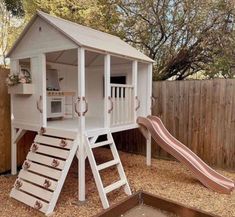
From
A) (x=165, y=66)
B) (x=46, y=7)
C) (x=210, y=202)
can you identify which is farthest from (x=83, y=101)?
(x=46, y=7)

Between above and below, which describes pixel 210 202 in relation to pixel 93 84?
below

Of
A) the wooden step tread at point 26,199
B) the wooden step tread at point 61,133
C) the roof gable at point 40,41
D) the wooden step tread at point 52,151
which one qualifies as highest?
the roof gable at point 40,41

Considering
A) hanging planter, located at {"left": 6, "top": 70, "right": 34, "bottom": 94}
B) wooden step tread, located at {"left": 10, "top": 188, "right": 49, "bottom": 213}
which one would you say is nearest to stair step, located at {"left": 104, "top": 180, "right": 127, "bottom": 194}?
wooden step tread, located at {"left": 10, "top": 188, "right": 49, "bottom": 213}

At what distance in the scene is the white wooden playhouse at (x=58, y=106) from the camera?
3.57m

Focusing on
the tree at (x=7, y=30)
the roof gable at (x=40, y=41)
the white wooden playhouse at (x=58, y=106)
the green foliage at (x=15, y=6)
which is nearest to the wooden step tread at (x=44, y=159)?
the white wooden playhouse at (x=58, y=106)

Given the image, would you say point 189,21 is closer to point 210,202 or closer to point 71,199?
point 210,202

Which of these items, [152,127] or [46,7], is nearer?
[152,127]

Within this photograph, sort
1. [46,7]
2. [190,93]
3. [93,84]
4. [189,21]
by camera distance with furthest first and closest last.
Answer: [46,7]
[189,21]
[93,84]
[190,93]

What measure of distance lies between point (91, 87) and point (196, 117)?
2.68 metres

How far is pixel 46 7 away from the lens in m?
8.66

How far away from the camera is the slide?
4043mm

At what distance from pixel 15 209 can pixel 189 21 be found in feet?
20.6

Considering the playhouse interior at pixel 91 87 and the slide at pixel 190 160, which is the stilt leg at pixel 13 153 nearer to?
the playhouse interior at pixel 91 87

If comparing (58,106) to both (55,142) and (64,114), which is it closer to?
(64,114)
